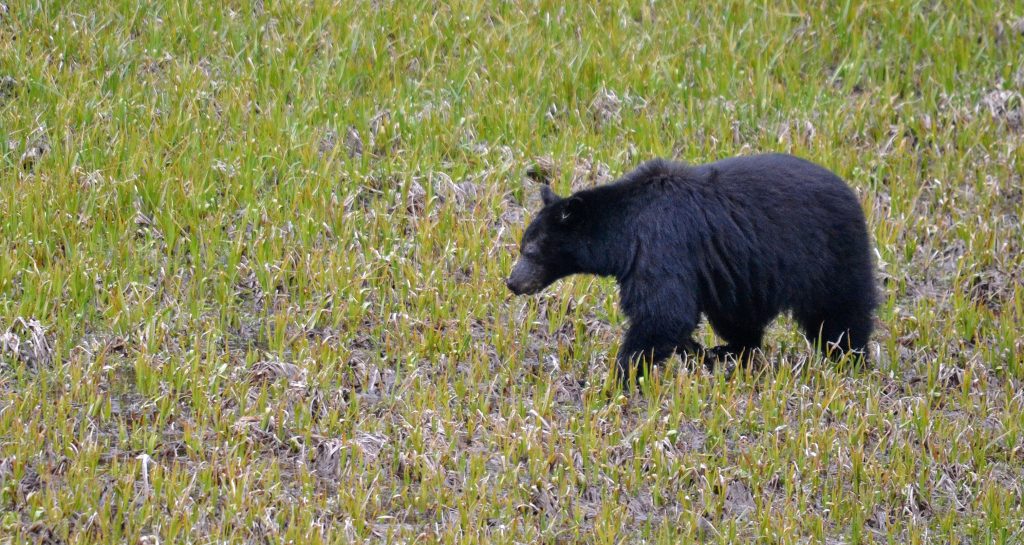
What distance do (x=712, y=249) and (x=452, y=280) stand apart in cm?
169

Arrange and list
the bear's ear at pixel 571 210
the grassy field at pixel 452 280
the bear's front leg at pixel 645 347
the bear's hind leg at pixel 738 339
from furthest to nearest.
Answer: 1. the bear's hind leg at pixel 738 339
2. the bear's ear at pixel 571 210
3. the bear's front leg at pixel 645 347
4. the grassy field at pixel 452 280

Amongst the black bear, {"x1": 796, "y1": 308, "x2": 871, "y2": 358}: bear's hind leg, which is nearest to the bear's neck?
the black bear

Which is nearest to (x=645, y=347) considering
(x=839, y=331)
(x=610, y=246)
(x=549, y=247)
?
(x=610, y=246)

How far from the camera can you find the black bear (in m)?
6.28

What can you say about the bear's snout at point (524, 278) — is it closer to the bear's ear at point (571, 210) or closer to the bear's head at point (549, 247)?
the bear's head at point (549, 247)

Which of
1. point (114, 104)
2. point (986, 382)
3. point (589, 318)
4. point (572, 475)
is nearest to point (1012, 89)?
point (986, 382)

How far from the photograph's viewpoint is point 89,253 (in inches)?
277

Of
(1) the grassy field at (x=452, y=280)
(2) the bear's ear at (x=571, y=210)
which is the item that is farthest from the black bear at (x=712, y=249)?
(1) the grassy field at (x=452, y=280)

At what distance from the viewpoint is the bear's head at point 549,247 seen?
6613 mm

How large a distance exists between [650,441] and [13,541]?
286 cm

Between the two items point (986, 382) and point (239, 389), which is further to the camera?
point (986, 382)

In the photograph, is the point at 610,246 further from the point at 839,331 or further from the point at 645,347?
the point at 839,331

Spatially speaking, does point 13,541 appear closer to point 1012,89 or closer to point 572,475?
point 572,475

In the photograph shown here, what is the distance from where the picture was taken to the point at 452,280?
732cm
